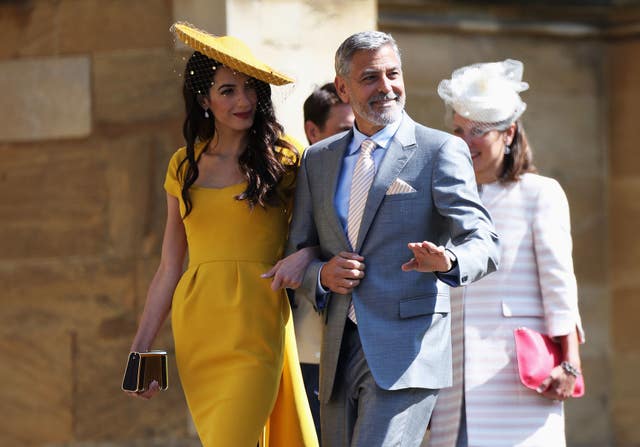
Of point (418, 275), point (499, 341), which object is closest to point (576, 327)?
point (499, 341)

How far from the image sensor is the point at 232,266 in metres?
5.14

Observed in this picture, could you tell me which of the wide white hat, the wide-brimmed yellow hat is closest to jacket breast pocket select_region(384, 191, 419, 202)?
the wide-brimmed yellow hat

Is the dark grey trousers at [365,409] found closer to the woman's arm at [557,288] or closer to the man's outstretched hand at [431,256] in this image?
the man's outstretched hand at [431,256]

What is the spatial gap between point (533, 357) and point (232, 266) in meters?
1.15

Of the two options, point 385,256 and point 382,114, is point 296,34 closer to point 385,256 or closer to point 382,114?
point 382,114

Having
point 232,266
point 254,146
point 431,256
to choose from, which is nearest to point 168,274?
point 232,266

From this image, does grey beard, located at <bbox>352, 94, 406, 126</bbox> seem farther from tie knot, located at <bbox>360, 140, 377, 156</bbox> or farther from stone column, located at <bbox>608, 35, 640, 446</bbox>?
stone column, located at <bbox>608, 35, 640, 446</bbox>

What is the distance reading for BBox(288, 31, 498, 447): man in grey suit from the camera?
14.9 ft

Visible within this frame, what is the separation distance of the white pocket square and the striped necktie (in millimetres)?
85

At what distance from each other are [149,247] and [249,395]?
2461mm

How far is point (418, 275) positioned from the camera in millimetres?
4598

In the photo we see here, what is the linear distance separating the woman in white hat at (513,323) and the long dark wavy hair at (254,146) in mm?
826

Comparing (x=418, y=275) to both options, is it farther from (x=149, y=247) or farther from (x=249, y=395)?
(x=149, y=247)

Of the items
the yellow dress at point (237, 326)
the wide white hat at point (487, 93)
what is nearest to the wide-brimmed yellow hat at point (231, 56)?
the yellow dress at point (237, 326)
